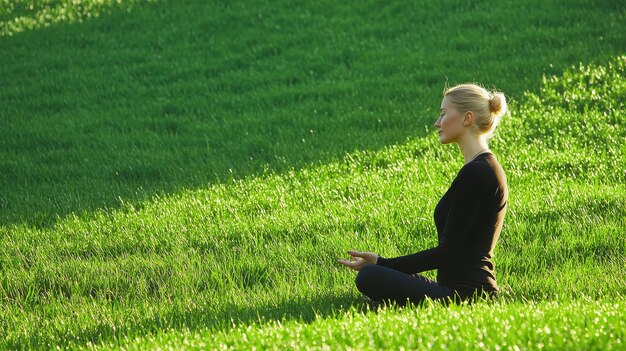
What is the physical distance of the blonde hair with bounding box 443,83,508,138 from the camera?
6031mm

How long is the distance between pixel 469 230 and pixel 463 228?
3.6 inches

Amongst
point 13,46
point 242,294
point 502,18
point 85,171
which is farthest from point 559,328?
point 13,46

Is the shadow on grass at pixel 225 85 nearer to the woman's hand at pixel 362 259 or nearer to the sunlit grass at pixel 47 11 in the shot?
the sunlit grass at pixel 47 11

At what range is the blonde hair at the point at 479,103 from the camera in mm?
6031

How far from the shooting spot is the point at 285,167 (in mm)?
11320

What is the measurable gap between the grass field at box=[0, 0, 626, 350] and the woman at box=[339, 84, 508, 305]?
11.7 inches

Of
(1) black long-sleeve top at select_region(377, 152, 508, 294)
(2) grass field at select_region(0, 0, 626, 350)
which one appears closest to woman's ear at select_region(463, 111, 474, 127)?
(1) black long-sleeve top at select_region(377, 152, 508, 294)

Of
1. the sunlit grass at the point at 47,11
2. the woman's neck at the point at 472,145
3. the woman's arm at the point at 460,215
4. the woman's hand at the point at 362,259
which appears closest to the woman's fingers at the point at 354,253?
the woman's hand at the point at 362,259

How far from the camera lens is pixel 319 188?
10.4 meters

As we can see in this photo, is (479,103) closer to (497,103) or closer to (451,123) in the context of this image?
(497,103)

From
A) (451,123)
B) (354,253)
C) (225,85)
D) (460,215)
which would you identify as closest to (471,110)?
(451,123)

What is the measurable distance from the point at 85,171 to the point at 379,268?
22.9ft

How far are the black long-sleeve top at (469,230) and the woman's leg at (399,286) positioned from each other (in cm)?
7

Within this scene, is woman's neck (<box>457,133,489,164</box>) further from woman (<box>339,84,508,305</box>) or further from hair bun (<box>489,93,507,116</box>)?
hair bun (<box>489,93,507,116</box>)
